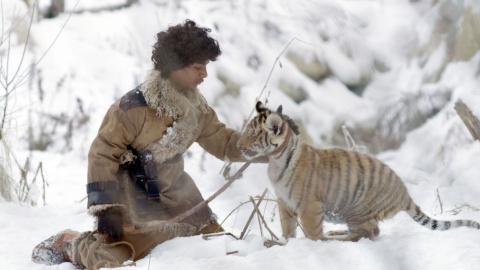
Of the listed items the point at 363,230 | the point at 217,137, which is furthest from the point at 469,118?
the point at 217,137

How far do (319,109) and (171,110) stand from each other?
1.37 metres

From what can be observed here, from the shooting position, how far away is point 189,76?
2514mm

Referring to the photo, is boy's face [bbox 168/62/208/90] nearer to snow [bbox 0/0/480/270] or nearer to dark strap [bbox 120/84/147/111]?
snow [bbox 0/0/480/270]

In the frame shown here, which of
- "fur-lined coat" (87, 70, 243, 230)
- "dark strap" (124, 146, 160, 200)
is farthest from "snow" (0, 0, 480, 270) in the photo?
"dark strap" (124, 146, 160, 200)

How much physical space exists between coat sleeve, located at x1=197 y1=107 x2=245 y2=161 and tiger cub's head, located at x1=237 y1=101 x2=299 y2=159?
0.89 feet

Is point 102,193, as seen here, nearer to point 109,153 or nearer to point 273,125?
point 109,153

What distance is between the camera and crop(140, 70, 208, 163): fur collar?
246cm

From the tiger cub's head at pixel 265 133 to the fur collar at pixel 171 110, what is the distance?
0.31 m

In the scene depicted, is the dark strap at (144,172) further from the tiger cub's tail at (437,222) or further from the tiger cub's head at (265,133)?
the tiger cub's tail at (437,222)

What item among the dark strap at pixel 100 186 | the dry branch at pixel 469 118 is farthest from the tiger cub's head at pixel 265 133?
the dry branch at pixel 469 118

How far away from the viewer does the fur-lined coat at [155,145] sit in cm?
238

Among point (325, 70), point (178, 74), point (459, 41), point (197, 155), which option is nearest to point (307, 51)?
point (325, 70)

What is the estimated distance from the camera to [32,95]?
5.99m

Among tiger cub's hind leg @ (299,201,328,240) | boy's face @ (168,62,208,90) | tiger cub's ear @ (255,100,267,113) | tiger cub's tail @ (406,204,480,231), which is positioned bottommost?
tiger cub's tail @ (406,204,480,231)
